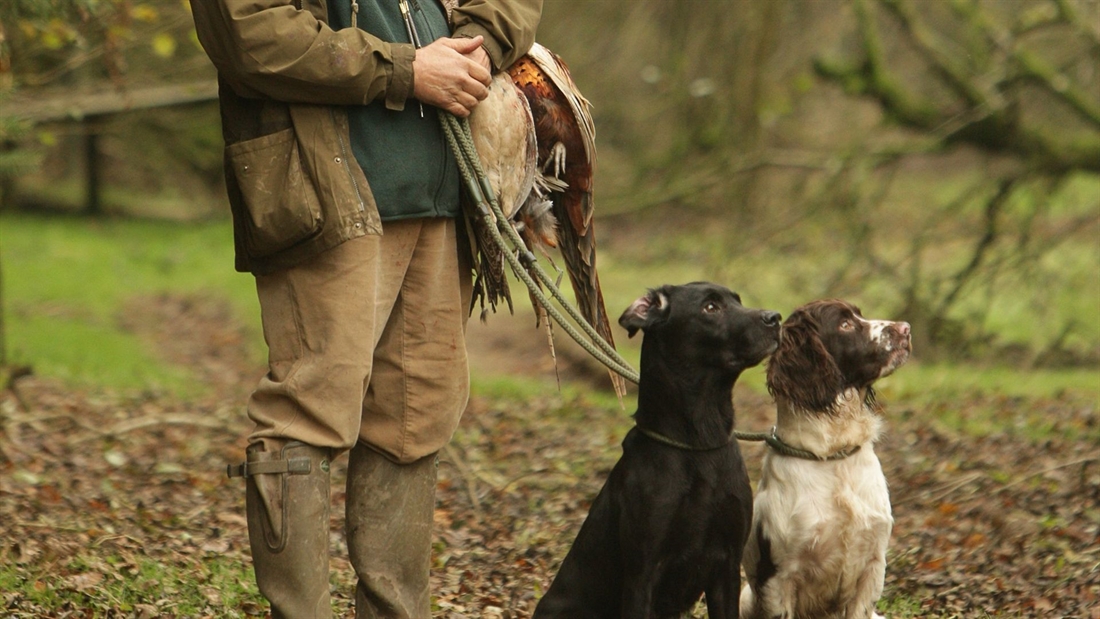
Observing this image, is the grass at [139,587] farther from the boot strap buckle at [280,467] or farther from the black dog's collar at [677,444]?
the black dog's collar at [677,444]

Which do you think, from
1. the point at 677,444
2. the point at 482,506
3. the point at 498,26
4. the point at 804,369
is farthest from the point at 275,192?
the point at 482,506

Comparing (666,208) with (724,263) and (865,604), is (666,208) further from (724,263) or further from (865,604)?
(865,604)

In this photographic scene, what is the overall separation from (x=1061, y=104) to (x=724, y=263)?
9.93ft

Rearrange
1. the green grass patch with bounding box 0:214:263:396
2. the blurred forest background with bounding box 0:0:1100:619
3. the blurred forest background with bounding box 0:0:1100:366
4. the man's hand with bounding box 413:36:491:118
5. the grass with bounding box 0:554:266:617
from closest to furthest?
the man's hand with bounding box 413:36:491:118
the grass with bounding box 0:554:266:617
the blurred forest background with bounding box 0:0:1100:619
the blurred forest background with bounding box 0:0:1100:366
the green grass patch with bounding box 0:214:263:396

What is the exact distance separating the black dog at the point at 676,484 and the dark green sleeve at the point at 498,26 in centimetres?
84

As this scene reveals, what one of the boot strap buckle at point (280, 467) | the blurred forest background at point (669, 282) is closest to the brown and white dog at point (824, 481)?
the blurred forest background at point (669, 282)

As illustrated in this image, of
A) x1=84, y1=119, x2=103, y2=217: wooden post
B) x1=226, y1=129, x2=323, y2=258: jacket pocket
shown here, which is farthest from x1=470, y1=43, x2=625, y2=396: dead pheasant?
x1=84, y1=119, x2=103, y2=217: wooden post

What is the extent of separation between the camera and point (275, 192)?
3.04 meters

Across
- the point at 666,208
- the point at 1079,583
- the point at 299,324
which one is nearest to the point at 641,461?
the point at 299,324

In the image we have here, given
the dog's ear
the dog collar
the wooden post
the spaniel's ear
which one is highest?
the wooden post

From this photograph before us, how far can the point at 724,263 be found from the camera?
1008 cm

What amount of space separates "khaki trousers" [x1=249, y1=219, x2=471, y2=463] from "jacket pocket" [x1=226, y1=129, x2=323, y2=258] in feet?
0.36

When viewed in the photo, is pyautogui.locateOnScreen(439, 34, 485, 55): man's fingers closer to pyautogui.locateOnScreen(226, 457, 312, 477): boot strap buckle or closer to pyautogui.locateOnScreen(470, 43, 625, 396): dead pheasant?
pyautogui.locateOnScreen(470, 43, 625, 396): dead pheasant

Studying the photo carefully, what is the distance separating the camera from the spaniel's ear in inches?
159
